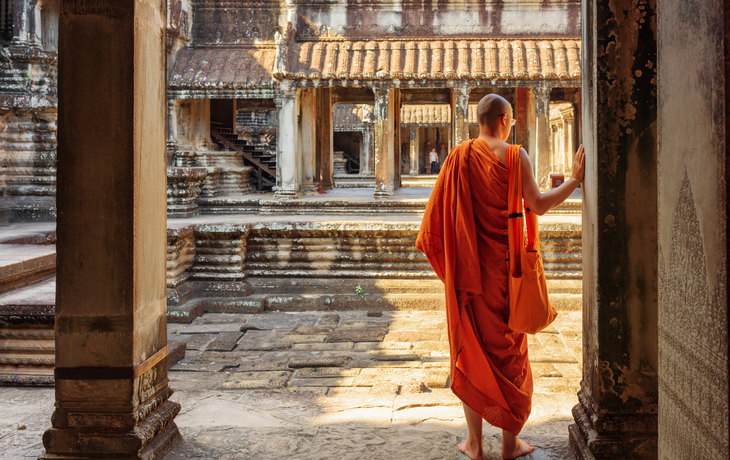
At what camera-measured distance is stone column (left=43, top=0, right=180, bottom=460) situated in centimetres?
273

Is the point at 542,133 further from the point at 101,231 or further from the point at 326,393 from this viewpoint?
the point at 101,231

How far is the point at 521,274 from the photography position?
2.94 meters

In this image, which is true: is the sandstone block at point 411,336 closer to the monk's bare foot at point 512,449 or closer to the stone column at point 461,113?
the monk's bare foot at point 512,449

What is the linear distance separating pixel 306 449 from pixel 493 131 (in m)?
1.72

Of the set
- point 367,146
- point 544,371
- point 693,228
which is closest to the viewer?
point 693,228

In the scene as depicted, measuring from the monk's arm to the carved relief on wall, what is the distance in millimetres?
1216

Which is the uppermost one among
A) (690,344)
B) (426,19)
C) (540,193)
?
(426,19)

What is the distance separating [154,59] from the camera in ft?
9.69

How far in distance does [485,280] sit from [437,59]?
9.31 m

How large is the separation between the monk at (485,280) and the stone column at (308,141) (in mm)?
10191

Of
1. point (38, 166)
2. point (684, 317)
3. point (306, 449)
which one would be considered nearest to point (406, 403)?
point (306, 449)

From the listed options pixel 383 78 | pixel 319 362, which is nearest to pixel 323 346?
pixel 319 362

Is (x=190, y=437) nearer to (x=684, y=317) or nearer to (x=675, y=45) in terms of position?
(x=684, y=317)

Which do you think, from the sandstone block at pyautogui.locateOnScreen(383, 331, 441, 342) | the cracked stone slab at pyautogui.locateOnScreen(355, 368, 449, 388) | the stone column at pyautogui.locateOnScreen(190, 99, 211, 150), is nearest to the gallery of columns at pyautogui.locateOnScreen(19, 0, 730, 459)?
the cracked stone slab at pyautogui.locateOnScreen(355, 368, 449, 388)
